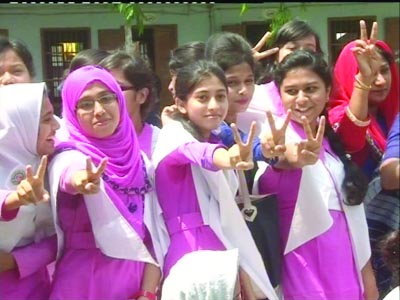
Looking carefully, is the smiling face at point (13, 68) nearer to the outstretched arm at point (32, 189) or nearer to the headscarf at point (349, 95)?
the outstretched arm at point (32, 189)

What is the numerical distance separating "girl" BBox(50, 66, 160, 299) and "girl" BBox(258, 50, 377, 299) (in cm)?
41

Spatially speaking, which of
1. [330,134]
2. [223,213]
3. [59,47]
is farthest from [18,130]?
[59,47]

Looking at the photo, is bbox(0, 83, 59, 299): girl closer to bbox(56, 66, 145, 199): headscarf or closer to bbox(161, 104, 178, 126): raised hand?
bbox(56, 66, 145, 199): headscarf

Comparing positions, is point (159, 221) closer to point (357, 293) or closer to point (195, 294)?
point (195, 294)

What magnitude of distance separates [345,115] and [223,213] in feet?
1.69

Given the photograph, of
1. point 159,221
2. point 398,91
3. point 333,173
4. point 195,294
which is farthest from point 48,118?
point 398,91

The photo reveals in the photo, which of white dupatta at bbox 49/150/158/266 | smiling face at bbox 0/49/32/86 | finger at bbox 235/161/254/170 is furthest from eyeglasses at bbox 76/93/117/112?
smiling face at bbox 0/49/32/86

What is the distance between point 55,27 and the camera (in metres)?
7.23

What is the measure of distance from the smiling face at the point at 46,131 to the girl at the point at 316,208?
614 millimetres

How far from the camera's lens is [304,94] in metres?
2.11

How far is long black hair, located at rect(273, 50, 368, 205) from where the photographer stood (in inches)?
82.2

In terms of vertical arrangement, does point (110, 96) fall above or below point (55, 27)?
below

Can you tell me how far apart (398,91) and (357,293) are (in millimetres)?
694

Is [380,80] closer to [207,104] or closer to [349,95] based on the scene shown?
[349,95]
